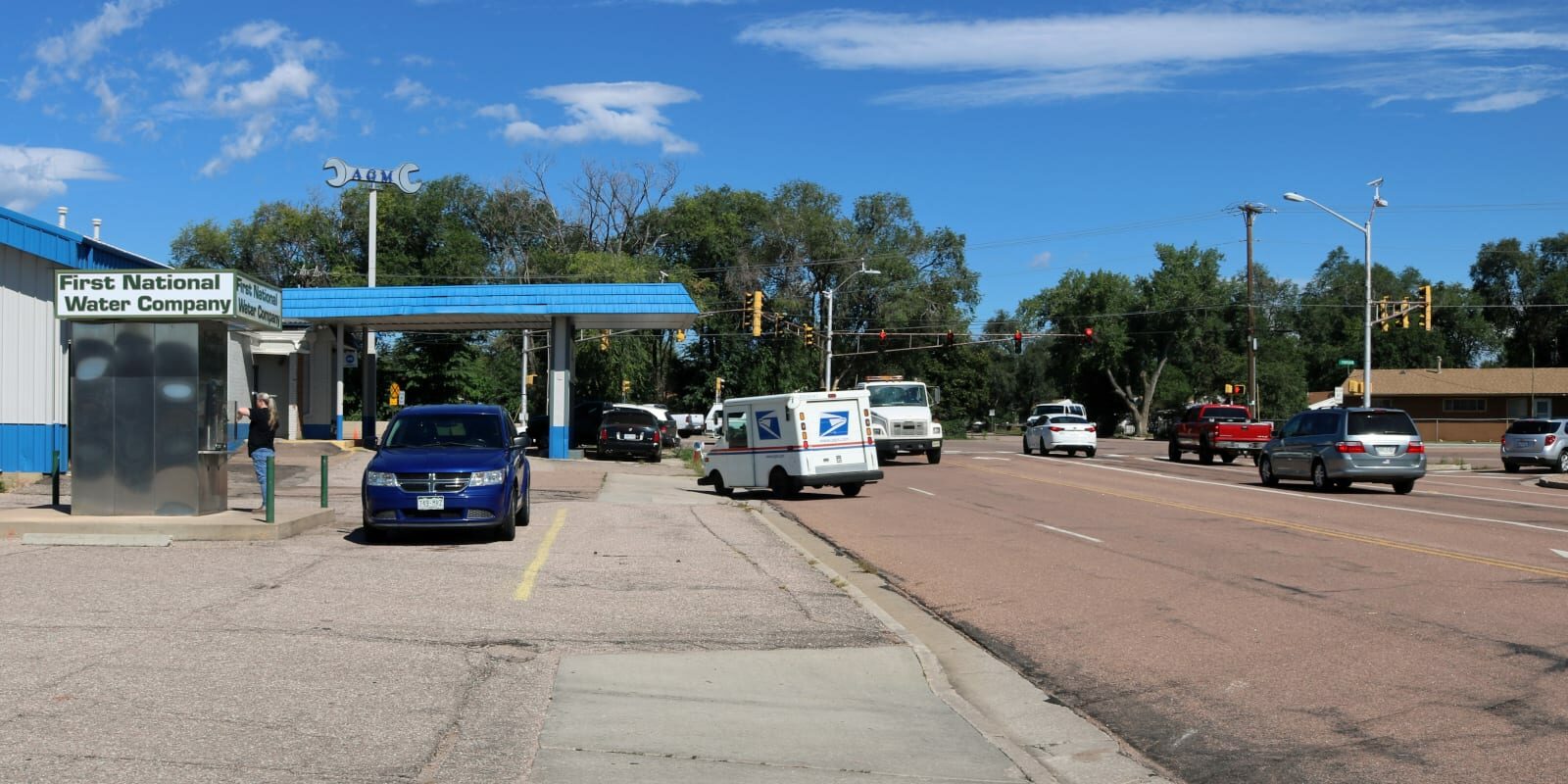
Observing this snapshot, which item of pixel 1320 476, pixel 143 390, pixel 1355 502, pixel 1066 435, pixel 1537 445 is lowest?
pixel 1355 502

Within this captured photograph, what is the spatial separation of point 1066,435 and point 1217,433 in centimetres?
670

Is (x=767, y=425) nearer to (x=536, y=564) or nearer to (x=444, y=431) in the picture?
(x=444, y=431)

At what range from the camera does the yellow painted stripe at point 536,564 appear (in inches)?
455

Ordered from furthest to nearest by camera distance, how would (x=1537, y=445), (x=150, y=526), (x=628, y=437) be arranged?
(x=1537, y=445) < (x=628, y=437) < (x=150, y=526)

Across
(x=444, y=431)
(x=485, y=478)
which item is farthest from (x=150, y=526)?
(x=485, y=478)

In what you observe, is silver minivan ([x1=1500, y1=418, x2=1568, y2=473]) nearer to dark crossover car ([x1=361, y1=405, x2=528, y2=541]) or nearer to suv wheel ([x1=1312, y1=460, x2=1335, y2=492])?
suv wheel ([x1=1312, y1=460, x2=1335, y2=492])

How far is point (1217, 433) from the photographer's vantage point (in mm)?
42312

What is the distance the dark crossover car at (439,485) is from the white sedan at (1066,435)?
3405cm

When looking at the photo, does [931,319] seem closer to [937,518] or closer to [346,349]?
[346,349]

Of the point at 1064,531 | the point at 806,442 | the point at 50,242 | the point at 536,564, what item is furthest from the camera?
the point at 806,442

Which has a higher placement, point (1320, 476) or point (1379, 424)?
point (1379, 424)

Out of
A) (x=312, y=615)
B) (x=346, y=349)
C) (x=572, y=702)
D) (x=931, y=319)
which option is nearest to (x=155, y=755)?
(x=572, y=702)

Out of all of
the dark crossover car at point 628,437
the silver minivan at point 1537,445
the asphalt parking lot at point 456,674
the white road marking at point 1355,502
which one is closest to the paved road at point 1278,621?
the white road marking at point 1355,502

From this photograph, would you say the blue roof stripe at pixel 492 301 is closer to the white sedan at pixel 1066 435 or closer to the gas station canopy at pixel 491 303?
the gas station canopy at pixel 491 303
